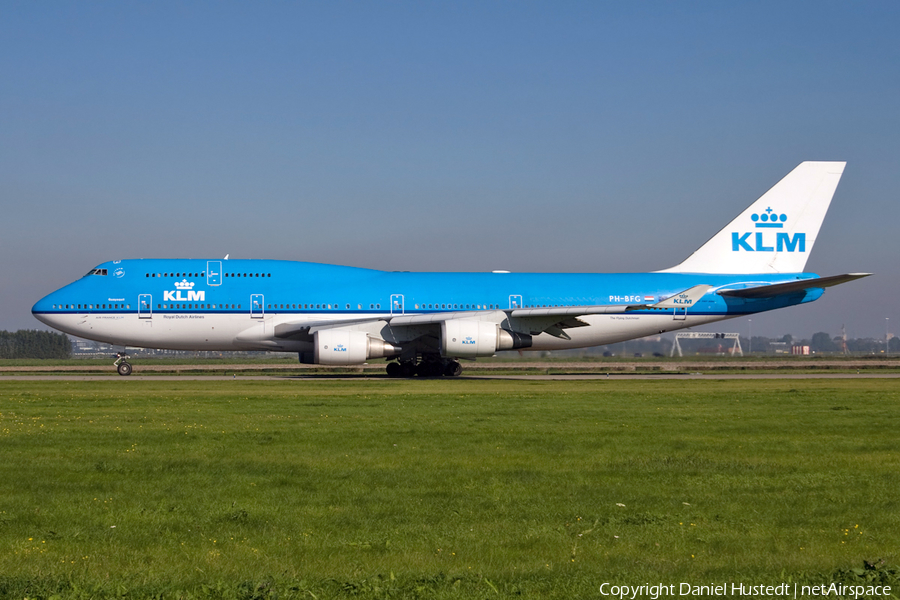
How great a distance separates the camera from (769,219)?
121 ft

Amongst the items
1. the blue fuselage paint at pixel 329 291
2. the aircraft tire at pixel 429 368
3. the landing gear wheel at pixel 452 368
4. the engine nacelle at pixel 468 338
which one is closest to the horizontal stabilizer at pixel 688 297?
the blue fuselage paint at pixel 329 291

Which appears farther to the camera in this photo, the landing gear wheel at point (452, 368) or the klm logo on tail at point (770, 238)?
the klm logo on tail at point (770, 238)

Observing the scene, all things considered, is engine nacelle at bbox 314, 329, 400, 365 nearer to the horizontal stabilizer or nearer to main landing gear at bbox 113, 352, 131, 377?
main landing gear at bbox 113, 352, 131, 377

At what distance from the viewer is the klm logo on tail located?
37.0m

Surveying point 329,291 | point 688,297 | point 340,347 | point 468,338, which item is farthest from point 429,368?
point 688,297

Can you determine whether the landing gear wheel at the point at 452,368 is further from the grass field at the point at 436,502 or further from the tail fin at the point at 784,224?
the grass field at the point at 436,502

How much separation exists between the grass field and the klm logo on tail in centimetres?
2127

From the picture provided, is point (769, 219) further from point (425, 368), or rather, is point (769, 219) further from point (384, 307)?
point (384, 307)

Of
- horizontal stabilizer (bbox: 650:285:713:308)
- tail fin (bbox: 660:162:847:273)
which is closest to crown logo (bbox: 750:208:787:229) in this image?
tail fin (bbox: 660:162:847:273)

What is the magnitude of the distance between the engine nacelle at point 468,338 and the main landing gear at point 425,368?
3.45m

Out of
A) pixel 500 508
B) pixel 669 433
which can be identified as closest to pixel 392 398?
pixel 669 433

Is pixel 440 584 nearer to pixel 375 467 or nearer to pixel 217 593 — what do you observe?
pixel 217 593

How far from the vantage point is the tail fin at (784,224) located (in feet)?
121

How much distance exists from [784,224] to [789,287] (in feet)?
15.3
